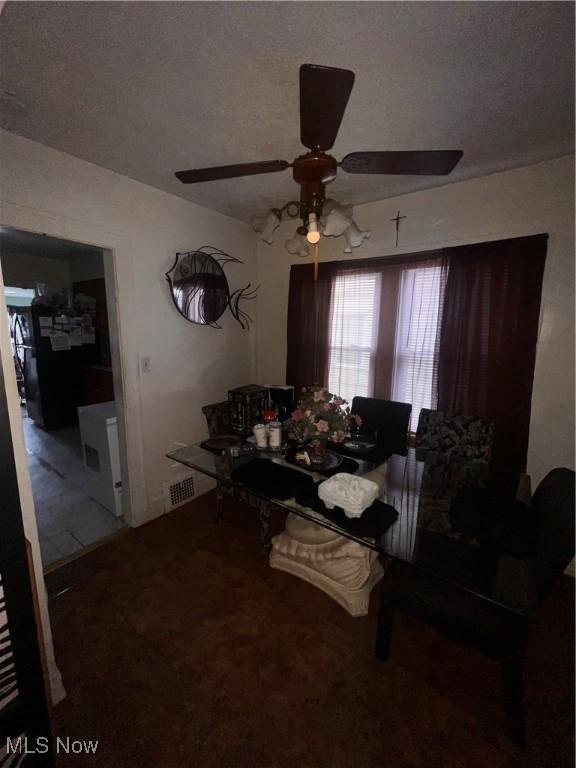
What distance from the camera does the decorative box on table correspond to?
8.26 feet

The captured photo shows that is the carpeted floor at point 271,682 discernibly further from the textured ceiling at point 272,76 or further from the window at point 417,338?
the textured ceiling at point 272,76

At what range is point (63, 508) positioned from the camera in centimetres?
254

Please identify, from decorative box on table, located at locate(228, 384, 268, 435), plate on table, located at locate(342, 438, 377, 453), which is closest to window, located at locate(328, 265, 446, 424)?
plate on table, located at locate(342, 438, 377, 453)

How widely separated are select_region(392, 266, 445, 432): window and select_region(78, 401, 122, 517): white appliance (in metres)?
2.33

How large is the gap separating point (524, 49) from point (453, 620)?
2167 millimetres

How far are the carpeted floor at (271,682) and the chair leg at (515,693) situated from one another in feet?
0.19

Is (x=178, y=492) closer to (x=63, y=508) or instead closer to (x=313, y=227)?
(x=63, y=508)

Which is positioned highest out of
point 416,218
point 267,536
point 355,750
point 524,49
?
point 524,49

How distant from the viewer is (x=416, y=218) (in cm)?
233

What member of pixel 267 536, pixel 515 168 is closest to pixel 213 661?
pixel 267 536

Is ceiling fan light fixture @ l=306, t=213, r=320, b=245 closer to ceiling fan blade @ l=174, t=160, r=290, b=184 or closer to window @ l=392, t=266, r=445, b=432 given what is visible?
ceiling fan blade @ l=174, t=160, r=290, b=184

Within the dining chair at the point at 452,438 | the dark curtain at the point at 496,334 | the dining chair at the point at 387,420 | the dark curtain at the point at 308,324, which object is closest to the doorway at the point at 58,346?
the dark curtain at the point at 308,324

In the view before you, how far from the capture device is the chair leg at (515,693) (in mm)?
1103

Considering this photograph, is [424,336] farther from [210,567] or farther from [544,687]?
[210,567]
